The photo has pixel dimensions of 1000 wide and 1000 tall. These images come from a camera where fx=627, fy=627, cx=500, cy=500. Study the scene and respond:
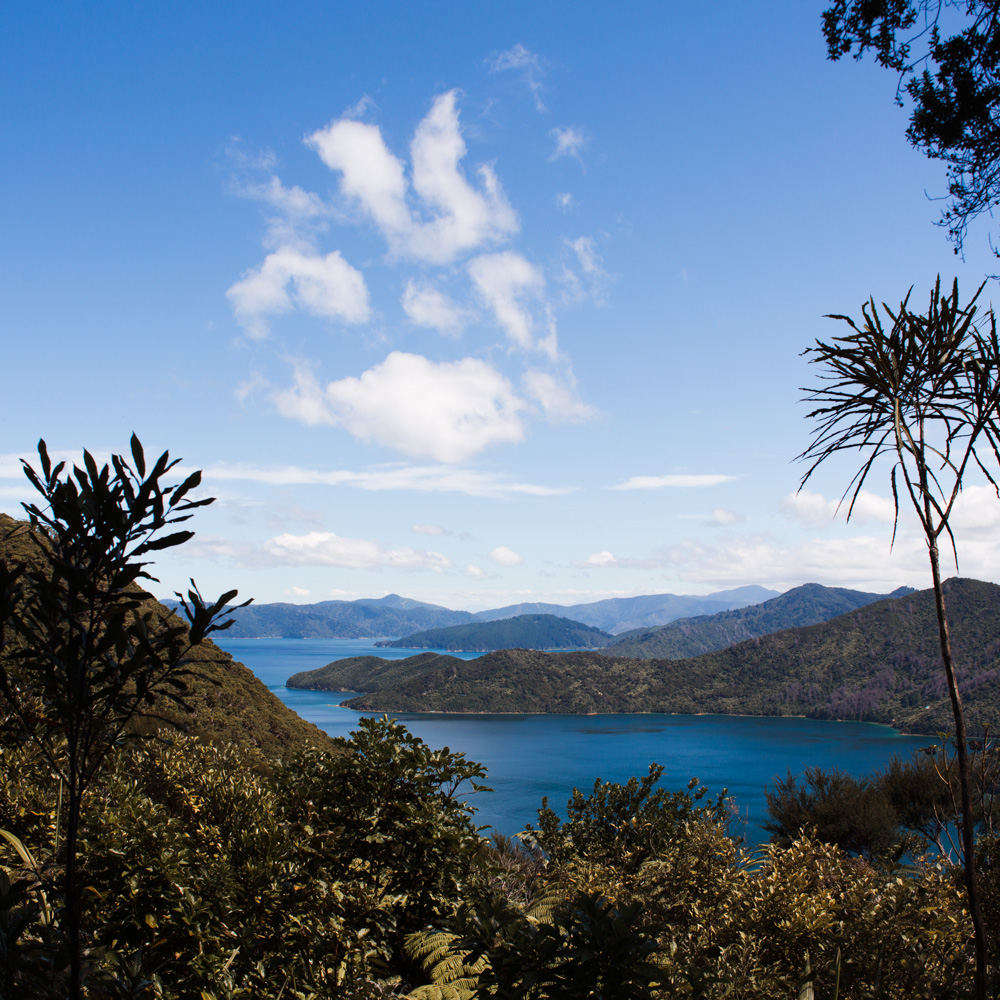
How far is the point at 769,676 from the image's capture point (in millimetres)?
111875

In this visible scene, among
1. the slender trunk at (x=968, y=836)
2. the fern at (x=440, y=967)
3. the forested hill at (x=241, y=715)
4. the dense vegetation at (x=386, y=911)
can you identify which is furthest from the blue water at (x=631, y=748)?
the slender trunk at (x=968, y=836)

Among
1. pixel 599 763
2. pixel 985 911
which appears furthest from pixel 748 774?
pixel 985 911

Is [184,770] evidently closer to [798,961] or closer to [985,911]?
[798,961]

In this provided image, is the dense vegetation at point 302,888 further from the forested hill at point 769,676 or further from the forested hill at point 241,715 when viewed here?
the forested hill at point 769,676

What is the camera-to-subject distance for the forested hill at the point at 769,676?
3573 inches

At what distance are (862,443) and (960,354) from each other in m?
0.67

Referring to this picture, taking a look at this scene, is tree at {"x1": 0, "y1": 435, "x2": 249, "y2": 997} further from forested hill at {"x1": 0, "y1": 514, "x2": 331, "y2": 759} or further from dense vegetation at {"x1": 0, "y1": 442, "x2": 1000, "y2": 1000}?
forested hill at {"x1": 0, "y1": 514, "x2": 331, "y2": 759}

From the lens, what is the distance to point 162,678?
84.4 inches

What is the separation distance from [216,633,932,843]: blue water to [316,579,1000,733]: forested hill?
4546mm

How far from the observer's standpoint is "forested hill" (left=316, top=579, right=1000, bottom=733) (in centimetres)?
9075

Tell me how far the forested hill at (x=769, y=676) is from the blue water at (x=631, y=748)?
4546 millimetres

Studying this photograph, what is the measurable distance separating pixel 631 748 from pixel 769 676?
47.2m

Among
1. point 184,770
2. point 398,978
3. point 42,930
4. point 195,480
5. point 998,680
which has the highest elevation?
point 195,480

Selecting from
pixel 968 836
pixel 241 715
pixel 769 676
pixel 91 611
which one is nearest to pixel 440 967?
pixel 968 836
